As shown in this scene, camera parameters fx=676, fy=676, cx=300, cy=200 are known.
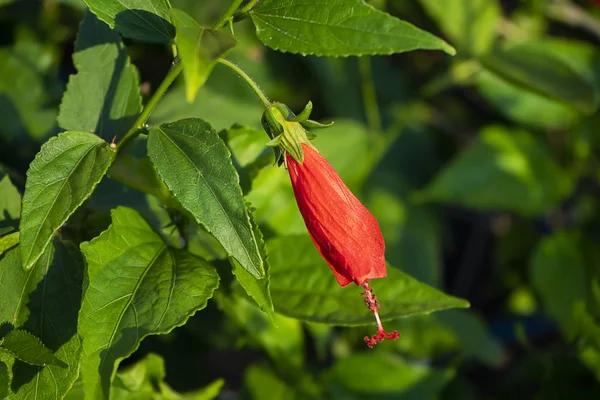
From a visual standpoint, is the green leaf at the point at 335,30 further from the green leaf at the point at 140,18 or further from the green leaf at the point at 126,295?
the green leaf at the point at 126,295

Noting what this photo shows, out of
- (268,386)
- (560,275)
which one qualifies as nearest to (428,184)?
(560,275)

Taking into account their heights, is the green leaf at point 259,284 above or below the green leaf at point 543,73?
below

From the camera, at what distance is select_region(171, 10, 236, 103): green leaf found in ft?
1.87

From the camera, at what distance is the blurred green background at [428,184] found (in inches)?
48.1

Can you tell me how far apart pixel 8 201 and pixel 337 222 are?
41cm

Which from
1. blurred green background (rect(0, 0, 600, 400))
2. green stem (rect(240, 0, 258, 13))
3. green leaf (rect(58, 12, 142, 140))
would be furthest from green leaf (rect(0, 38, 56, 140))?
green stem (rect(240, 0, 258, 13))

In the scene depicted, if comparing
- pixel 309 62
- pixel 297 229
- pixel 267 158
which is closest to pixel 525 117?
pixel 309 62

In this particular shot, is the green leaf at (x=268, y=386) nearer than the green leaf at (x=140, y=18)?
No

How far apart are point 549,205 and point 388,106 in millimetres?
612

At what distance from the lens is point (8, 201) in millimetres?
816

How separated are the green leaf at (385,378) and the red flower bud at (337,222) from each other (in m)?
0.73

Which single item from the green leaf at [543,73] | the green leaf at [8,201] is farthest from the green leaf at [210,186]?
the green leaf at [543,73]

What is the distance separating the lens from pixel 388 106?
2.11 m

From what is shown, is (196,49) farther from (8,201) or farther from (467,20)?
(467,20)
